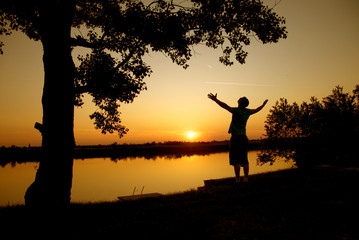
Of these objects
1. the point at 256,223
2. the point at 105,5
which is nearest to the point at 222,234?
the point at 256,223

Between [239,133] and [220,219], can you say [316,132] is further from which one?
[220,219]

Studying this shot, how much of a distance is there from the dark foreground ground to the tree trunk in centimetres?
67

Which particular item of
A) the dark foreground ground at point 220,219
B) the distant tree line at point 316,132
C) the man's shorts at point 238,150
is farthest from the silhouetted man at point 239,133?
the distant tree line at point 316,132

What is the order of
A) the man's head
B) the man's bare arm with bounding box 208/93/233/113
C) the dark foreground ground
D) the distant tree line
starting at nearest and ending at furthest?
the dark foreground ground → the man's bare arm with bounding box 208/93/233/113 → the man's head → the distant tree line

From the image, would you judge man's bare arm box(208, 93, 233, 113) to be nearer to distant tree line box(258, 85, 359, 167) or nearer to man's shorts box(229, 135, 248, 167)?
man's shorts box(229, 135, 248, 167)

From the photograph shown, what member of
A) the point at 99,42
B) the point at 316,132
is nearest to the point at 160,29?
the point at 99,42

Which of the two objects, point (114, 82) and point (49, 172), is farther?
point (114, 82)

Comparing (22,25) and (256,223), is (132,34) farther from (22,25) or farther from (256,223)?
(256,223)

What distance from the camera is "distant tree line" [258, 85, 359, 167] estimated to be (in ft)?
63.3

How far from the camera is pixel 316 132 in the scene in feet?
73.8

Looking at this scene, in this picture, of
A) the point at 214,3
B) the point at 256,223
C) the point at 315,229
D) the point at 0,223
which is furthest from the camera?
the point at 214,3

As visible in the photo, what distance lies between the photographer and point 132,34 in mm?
10320

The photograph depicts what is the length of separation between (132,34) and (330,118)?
1978 centimetres

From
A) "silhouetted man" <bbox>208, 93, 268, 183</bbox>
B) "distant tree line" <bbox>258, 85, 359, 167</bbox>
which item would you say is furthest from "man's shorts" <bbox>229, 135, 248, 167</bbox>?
"distant tree line" <bbox>258, 85, 359, 167</bbox>
